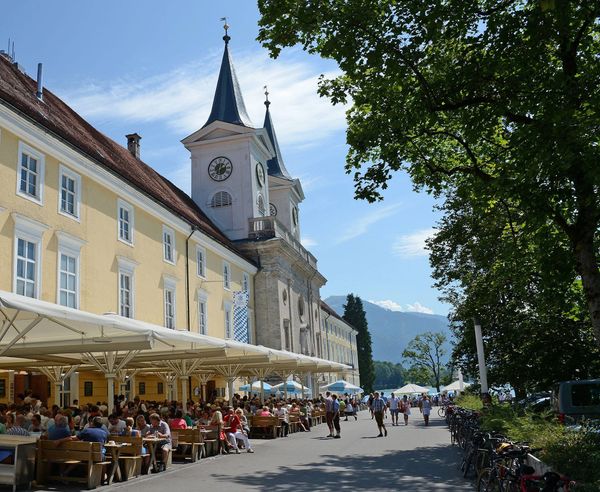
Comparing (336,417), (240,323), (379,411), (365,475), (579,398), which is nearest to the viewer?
(365,475)

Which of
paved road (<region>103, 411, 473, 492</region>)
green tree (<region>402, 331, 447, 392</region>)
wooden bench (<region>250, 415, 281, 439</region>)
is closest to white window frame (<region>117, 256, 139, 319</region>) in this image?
wooden bench (<region>250, 415, 281, 439</region>)

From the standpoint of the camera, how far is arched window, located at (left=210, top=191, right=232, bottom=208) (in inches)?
1843

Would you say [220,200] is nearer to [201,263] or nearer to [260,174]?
[260,174]

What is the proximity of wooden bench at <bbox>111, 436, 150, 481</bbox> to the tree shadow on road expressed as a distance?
1.75 meters

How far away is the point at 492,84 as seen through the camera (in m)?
13.7

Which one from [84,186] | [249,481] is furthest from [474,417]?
[84,186]

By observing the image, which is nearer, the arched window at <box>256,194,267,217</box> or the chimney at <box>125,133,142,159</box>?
the chimney at <box>125,133,142,159</box>

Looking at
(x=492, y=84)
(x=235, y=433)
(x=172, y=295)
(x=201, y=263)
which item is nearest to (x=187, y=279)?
(x=172, y=295)

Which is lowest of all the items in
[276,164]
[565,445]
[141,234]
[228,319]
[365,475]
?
[365,475]

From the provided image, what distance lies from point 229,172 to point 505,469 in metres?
39.6

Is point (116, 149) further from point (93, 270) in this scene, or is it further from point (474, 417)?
point (474, 417)

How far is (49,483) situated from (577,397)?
1513cm

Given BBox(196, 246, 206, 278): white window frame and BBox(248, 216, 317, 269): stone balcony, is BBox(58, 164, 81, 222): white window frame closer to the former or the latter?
BBox(196, 246, 206, 278): white window frame

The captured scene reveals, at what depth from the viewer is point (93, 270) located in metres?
22.9
